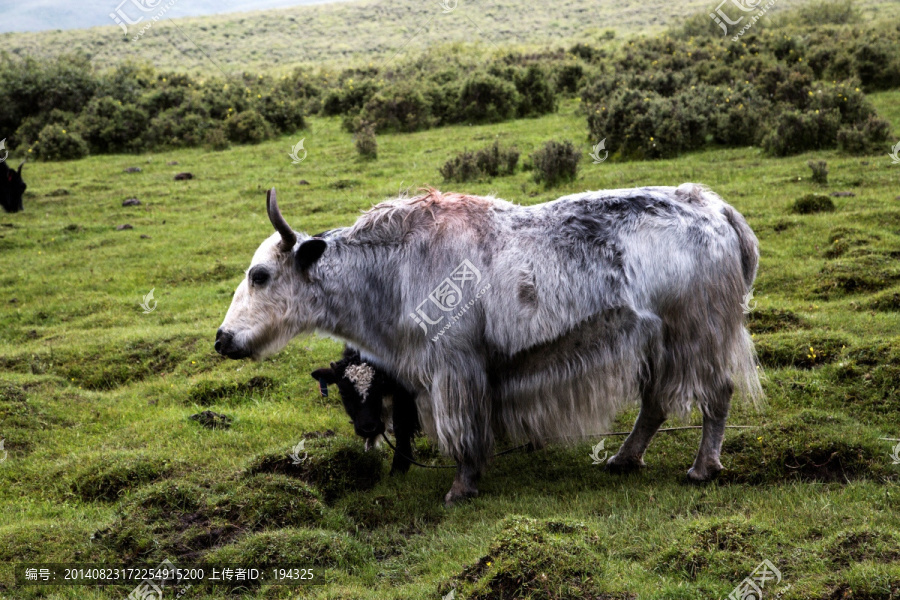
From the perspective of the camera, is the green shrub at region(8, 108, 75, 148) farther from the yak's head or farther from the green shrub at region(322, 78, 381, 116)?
the yak's head

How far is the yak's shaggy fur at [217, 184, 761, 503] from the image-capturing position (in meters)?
5.83

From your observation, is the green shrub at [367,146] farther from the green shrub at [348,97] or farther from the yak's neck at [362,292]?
the yak's neck at [362,292]

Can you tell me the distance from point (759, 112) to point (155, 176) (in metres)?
15.3

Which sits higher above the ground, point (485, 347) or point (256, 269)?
point (256, 269)

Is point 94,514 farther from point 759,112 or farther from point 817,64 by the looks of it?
point 817,64

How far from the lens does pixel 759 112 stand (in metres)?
18.0

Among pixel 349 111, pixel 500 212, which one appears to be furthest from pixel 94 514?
pixel 349 111

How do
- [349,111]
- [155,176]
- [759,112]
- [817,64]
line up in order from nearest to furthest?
[759,112]
[155,176]
[817,64]
[349,111]

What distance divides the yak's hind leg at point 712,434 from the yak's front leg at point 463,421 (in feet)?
5.37

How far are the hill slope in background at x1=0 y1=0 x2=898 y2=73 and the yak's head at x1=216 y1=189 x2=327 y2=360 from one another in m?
44.2

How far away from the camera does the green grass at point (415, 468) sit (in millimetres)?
4621

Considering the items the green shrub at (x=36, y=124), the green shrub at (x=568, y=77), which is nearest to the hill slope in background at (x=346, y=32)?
the green shrub at (x=568, y=77)

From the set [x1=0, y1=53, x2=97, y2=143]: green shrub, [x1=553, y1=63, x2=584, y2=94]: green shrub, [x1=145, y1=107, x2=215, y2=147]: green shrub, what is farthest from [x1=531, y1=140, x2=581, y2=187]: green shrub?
[x1=0, y1=53, x2=97, y2=143]: green shrub

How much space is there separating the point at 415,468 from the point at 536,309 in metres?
2.09
